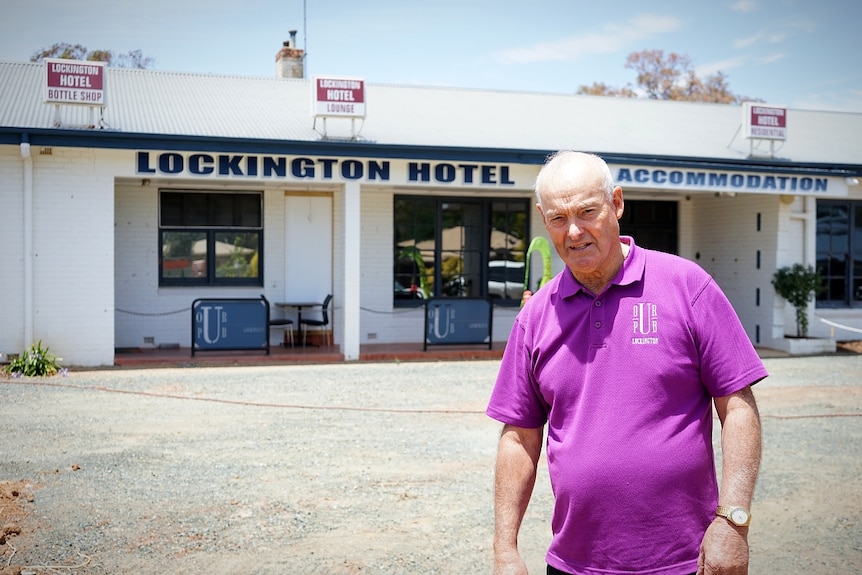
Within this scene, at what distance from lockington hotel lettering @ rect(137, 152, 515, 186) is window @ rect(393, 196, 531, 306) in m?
2.39

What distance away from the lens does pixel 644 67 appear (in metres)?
43.2

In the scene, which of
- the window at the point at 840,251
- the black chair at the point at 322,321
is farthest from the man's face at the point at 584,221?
the window at the point at 840,251

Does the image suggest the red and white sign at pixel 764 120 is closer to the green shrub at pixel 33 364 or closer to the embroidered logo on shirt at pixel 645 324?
the green shrub at pixel 33 364

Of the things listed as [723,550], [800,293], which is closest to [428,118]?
[800,293]

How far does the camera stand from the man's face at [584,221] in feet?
8.98

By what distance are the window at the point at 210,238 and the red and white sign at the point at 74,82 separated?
10.4ft

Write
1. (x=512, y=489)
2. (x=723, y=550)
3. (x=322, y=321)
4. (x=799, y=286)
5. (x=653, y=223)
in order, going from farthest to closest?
(x=653, y=223), (x=322, y=321), (x=799, y=286), (x=512, y=489), (x=723, y=550)

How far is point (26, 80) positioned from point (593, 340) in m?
17.1

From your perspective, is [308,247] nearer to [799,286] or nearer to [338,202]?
Result: [338,202]

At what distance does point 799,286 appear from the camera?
16.6 meters

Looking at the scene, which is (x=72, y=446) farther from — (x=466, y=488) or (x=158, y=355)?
(x=158, y=355)

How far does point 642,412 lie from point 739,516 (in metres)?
0.38

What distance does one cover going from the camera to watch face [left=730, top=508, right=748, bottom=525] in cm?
250

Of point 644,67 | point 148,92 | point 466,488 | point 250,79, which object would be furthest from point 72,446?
point 644,67
